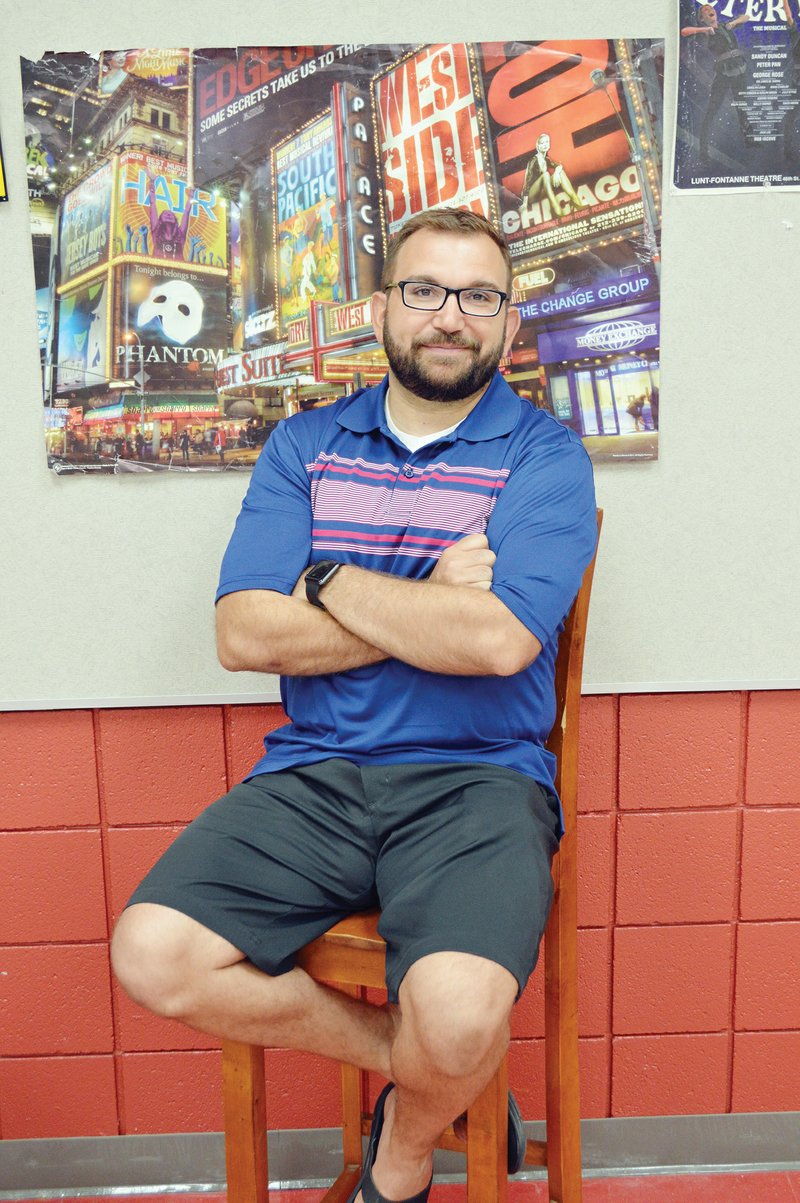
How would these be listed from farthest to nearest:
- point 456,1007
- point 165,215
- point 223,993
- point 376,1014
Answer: point 165,215, point 376,1014, point 223,993, point 456,1007

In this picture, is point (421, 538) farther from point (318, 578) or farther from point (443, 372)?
point (443, 372)

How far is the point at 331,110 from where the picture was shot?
67.7 inches

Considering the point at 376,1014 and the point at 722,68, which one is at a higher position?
the point at 722,68

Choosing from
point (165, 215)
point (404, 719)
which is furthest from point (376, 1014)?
point (165, 215)

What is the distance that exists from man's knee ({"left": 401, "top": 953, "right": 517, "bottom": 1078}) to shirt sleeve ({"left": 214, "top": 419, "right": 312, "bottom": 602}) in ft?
2.04

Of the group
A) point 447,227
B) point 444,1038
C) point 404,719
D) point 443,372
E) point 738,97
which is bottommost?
point 444,1038

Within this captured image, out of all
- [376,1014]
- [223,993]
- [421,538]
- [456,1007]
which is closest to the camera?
[456,1007]

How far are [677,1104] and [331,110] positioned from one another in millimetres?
2104

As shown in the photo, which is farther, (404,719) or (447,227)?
(447,227)

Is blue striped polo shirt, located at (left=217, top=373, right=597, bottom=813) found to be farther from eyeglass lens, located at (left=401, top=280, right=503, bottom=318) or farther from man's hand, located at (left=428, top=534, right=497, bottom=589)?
eyeglass lens, located at (left=401, top=280, right=503, bottom=318)

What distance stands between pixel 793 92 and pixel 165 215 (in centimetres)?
118

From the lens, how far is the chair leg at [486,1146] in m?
1.32

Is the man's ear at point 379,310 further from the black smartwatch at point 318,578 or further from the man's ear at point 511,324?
the black smartwatch at point 318,578

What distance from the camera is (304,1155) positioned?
1960 mm
